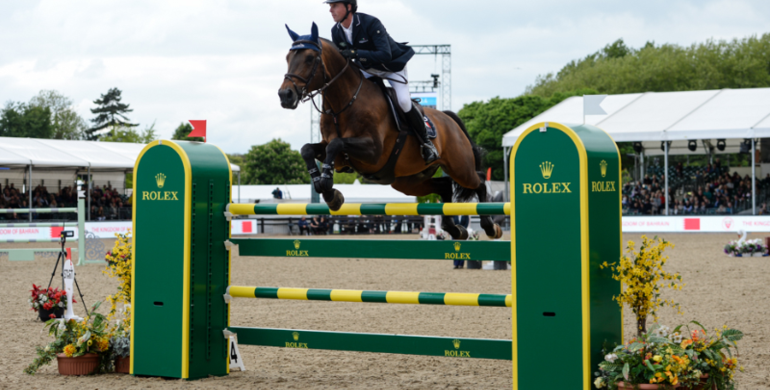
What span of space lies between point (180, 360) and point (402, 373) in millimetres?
1541

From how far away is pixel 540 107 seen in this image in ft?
145

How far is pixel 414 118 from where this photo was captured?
4.91 meters

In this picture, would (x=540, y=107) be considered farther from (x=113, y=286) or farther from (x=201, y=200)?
(x=201, y=200)

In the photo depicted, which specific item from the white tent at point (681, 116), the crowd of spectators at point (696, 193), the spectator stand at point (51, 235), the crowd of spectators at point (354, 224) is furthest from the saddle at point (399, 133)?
the crowd of spectators at point (696, 193)

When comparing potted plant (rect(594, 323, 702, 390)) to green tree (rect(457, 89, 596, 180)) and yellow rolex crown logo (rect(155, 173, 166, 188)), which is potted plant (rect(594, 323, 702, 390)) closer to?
yellow rolex crown logo (rect(155, 173, 166, 188))

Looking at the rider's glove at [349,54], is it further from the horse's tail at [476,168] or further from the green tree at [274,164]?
the green tree at [274,164]

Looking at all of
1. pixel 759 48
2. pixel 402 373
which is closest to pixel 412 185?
pixel 402 373

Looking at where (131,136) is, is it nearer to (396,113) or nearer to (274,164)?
(274,164)

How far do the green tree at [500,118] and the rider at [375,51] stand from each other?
3817 centimetres

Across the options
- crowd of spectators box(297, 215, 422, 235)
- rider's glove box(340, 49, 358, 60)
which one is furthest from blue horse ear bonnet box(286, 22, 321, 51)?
crowd of spectators box(297, 215, 422, 235)

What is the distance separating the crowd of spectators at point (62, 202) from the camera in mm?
22312

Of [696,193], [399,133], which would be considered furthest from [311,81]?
[696,193]

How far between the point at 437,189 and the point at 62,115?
61.8 meters

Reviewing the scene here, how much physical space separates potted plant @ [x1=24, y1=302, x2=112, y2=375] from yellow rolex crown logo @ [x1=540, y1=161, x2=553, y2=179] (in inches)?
129
